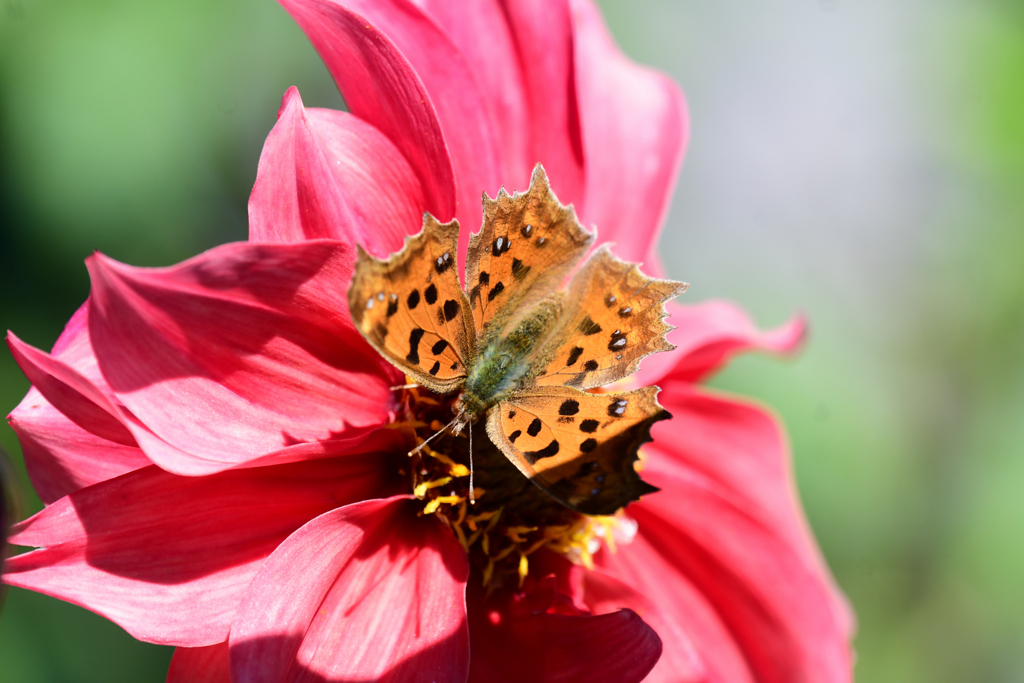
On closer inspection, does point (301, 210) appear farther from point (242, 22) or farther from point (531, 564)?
point (242, 22)

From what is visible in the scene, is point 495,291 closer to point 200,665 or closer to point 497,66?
point 497,66

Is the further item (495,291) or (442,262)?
(495,291)

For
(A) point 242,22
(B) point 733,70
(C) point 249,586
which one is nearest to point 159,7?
(A) point 242,22

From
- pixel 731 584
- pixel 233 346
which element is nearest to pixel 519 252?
pixel 233 346

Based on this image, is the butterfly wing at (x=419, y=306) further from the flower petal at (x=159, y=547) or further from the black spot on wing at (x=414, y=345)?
the flower petal at (x=159, y=547)

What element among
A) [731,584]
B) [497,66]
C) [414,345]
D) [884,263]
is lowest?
[731,584]

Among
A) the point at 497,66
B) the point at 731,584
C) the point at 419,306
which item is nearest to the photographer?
the point at 419,306

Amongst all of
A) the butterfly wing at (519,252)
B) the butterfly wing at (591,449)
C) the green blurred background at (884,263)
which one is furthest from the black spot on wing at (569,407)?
the green blurred background at (884,263)

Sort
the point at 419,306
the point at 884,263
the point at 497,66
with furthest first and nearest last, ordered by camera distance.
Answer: the point at 884,263 → the point at 497,66 → the point at 419,306

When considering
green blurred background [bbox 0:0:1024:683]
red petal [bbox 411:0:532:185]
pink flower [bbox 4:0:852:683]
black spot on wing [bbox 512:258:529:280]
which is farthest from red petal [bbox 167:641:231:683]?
green blurred background [bbox 0:0:1024:683]
